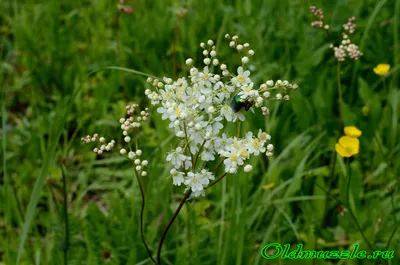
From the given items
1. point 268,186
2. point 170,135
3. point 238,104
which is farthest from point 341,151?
point 170,135

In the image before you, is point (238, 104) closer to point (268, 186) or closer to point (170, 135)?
point (268, 186)

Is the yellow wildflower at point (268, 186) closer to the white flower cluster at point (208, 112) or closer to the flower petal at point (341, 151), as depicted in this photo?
the flower petal at point (341, 151)

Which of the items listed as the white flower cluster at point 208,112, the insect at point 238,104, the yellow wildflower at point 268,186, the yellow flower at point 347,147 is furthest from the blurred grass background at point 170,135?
the insect at point 238,104

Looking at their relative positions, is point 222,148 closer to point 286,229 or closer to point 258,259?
point 258,259

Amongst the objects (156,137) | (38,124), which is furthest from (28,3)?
(156,137)

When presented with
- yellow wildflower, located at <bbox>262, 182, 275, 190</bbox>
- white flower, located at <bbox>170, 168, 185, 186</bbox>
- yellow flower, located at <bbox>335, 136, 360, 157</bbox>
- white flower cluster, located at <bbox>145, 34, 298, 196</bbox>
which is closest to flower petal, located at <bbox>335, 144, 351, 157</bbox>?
yellow flower, located at <bbox>335, 136, 360, 157</bbox>

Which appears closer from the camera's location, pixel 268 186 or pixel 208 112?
pixel 208 112

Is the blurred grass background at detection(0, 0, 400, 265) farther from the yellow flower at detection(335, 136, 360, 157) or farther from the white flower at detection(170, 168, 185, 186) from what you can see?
the white flower at detection(170, 168, 185, 186)
